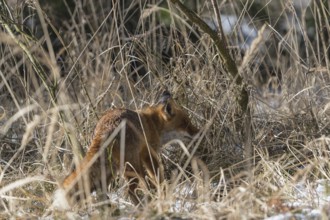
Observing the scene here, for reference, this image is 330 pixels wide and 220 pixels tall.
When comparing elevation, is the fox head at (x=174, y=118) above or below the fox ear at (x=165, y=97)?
below

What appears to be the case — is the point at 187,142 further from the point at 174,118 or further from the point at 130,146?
the point at 130,146

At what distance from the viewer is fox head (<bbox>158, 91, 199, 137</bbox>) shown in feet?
15.5

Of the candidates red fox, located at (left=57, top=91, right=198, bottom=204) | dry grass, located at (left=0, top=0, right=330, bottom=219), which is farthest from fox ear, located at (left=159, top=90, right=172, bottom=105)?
dry grass, located at (left=0, top=0, right=330, bottom=219)

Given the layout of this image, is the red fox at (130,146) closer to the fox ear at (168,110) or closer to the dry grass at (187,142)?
the fox ear at (168,110)

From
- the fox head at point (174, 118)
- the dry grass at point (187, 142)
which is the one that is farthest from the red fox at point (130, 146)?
the dry grass at point (187, 142)

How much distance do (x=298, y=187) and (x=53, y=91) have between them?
156 centimetres

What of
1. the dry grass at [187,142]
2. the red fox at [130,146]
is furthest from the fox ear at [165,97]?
the dry grass at [187,142]

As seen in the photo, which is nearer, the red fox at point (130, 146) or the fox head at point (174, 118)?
the red fox at point (130, 146)

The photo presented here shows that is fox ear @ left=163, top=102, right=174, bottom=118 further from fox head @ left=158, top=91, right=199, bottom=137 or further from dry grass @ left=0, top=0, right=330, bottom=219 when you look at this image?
dry grass @ left=0, top=0, right=330, bottom=219

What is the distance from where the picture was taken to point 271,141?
190 inches

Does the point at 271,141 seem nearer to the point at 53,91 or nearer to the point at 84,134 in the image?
the point at 84,134

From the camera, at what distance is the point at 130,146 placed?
4113 mm

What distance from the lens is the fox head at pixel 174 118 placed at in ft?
15.5

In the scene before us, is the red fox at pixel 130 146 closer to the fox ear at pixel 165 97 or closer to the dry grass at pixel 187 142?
the fox ear at pixel 165 97
